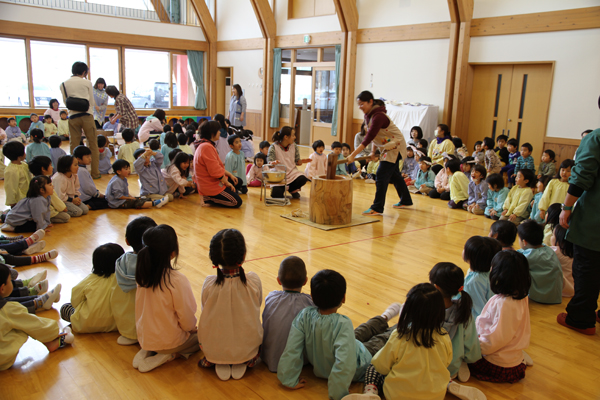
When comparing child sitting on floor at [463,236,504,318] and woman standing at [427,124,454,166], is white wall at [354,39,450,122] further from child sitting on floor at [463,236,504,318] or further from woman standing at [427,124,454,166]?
child sitting on floor at [463,236,504,318]

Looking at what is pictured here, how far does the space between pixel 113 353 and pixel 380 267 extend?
2123 mm

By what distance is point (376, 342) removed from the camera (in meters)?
2.29

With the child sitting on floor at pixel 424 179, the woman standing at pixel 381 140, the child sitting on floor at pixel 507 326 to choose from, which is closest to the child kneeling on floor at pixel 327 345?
the child sitting on floor at pixel 507 326

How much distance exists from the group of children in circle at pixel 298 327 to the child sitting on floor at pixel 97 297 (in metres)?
0.08

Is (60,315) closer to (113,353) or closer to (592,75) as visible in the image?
(113,353)

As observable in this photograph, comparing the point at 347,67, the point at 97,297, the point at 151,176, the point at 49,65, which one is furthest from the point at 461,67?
the point at 49,65

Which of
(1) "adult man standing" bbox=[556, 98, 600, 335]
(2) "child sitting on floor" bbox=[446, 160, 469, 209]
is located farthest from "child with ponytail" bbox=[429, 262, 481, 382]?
(2) "child sitting on floor" bbox=[446, 160, 469, 209]

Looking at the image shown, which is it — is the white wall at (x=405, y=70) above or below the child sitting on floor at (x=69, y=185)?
above

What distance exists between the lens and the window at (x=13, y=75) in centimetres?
1174

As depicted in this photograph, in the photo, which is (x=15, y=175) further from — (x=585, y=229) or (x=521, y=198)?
(x=521, y=198)

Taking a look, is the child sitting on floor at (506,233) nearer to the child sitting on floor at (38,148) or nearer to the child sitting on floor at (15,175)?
the child sitting on floor at (15,175)

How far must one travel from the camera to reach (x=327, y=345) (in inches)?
79.8

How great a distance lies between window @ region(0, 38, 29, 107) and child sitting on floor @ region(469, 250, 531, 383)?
43.1 feet

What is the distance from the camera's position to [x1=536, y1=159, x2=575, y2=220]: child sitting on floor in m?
4.56
